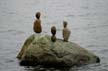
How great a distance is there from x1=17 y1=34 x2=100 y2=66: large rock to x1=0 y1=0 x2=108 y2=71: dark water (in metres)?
0.36

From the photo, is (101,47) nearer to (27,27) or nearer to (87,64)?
(87,64)

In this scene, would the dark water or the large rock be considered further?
the dark water

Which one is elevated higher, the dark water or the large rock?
the large rock

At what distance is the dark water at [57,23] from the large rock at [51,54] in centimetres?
36

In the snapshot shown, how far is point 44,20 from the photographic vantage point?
39.4m

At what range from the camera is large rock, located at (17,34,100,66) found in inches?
947

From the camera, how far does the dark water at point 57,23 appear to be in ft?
88.0

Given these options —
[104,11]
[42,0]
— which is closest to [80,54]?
[104,11]

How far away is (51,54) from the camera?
23938mm

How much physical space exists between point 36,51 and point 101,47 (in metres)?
5.77

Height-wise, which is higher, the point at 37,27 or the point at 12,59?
the point at 37,27

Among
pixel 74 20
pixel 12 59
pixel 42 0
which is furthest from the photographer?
pixel 42 0

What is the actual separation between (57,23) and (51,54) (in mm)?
14010

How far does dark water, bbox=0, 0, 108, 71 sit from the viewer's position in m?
26.8
